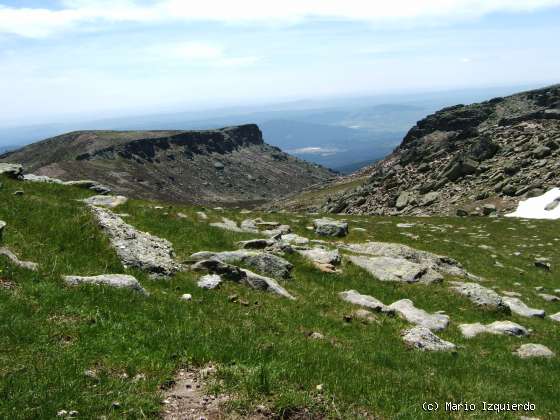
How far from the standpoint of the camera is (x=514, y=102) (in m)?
157

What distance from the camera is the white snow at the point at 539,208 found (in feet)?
181

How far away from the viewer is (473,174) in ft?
263

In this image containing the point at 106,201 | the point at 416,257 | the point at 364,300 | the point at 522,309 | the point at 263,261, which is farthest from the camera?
the point at 106,201

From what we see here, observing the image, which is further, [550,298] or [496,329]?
[550,298]

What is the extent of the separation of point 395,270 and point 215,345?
15.5 m

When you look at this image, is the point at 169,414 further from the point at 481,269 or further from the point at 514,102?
the point at 514,102

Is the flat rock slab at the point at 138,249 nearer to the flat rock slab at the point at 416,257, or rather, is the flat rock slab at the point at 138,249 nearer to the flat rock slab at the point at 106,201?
the flat rock slab at the point at 106,201

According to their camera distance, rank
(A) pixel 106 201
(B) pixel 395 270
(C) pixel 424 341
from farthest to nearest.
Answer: (A) pixel 106 201
(B) pixel 395 270
(C) pixel 424 341

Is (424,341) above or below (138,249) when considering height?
below

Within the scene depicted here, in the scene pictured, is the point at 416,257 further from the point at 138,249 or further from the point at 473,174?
the point at 473,174

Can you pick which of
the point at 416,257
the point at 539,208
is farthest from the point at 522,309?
the point at 539,208

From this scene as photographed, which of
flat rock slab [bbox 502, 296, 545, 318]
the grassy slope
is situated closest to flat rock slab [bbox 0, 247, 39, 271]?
the grassy slope

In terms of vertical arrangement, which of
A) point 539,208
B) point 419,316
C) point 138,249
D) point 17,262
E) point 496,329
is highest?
point 17,262

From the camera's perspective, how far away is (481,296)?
862 inches
